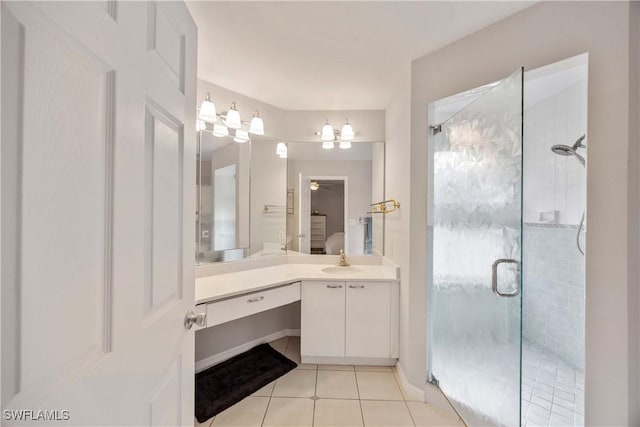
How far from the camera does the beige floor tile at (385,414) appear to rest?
1535 millimetres

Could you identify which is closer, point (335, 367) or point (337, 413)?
point (337, 413)

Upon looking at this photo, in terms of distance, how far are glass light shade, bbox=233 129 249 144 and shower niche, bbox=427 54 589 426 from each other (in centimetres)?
153

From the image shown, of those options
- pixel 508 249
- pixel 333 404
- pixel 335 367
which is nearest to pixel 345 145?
pixel 508 249

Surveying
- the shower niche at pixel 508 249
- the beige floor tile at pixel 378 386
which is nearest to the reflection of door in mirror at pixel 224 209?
the beige floor tile at pixel 378 386

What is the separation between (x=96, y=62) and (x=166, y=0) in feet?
1.47

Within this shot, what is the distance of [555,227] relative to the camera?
2.23 m

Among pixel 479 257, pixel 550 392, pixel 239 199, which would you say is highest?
pixel 239 199

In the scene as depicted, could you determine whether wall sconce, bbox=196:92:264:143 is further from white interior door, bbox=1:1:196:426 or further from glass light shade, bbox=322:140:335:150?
white interior door, bbox=1:1:196:426

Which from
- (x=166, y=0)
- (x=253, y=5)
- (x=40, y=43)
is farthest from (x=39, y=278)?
(x=253, y=5)

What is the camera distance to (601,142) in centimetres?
104

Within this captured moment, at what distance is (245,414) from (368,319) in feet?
3.49

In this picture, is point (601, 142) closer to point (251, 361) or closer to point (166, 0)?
point (166, 0)

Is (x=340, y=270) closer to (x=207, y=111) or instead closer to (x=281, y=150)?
(x=281, y=150)

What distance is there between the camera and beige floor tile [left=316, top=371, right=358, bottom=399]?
1.76 metres
